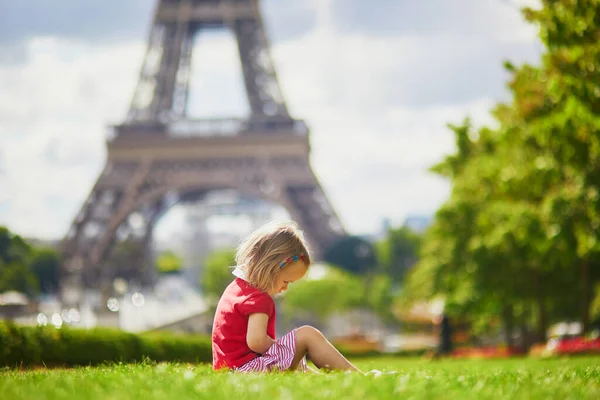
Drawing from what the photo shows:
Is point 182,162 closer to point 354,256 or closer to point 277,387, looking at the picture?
point 354,256

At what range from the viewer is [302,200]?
1895 inches

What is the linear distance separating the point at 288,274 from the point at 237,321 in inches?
18.0

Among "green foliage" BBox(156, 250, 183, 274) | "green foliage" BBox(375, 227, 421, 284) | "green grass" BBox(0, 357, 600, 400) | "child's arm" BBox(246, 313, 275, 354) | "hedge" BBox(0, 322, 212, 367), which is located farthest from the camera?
"green foliage" BBox(156, 250, 183, 274)

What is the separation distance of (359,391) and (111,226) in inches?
1722

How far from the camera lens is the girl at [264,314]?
617cm

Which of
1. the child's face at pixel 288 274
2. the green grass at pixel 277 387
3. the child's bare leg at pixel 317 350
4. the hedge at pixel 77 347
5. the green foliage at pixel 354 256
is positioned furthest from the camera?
the green foliage at pixel 354 256

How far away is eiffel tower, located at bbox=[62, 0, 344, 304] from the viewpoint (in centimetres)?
4772

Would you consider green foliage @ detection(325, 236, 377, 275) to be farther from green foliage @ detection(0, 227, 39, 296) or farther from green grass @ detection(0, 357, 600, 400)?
green grass @ detection(0, 357, 600, 400)

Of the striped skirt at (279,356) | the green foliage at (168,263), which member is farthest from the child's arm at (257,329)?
the green foliage at (168,263)

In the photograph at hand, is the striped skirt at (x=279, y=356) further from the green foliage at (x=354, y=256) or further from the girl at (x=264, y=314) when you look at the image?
the green foliage at (x=354, y=256)

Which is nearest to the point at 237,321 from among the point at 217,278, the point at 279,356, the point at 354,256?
the point at 279,356

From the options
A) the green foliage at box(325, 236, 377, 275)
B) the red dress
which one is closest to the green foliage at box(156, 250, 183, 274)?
the green foliage at box(325, 236, 377, 275)

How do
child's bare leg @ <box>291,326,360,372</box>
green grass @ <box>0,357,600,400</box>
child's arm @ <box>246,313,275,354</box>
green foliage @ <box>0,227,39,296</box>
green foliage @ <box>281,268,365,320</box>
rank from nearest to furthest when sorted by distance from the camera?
green grass @ <box>0,357,600,400</box> < child's arm @ <box>246,313,275,354</box> < child's bare leg @ <box>291,326,360,372</box> < green foliage @ <box>0,227,39,296</box> < green foliage @ <box>281,268,365,320</box>

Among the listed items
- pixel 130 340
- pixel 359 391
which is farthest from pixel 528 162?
pixel 359 391
